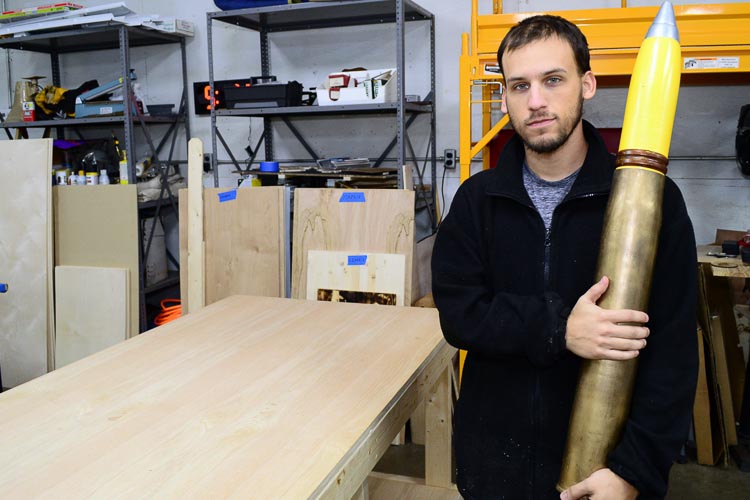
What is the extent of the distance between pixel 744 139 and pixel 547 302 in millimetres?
2435

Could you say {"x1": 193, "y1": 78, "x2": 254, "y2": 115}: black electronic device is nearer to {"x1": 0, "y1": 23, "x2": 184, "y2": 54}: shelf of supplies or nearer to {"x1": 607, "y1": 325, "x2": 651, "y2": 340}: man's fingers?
{"x1": 0, "y1": 23, "x2": 184, "y2": 54}: shelf of supplies

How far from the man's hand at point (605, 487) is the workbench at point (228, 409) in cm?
39

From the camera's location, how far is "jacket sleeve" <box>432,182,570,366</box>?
1155 millimetres

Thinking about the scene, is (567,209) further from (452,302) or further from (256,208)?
(256,208)

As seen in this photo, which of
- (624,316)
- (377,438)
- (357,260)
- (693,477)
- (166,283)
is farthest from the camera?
(166,283)

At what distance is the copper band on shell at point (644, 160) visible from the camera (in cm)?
108

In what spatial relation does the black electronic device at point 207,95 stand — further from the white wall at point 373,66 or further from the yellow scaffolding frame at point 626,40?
the yellow scaffolding frame at point 626,40

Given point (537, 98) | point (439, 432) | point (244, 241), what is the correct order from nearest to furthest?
1. point (537, 98)
2. point (439, 432)
3. point (244, 241)

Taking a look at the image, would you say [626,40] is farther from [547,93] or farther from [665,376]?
[665,376]

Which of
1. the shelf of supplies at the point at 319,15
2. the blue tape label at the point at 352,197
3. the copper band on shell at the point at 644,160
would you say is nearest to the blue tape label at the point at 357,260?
the blue tape label at the point at 352,197

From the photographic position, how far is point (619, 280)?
1.09 metres

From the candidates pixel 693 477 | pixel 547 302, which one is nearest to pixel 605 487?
pixel 547 302

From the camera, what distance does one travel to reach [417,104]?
3555 mm

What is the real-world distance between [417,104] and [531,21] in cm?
232
